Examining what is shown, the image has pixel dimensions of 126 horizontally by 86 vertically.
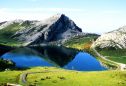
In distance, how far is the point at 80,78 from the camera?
113 meters

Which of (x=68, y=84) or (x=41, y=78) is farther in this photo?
(x=41, y=78)

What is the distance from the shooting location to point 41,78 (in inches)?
4274

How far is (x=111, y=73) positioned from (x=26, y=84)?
40.4m

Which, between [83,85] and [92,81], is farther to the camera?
[92,81]

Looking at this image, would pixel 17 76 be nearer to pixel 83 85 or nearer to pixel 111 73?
pixel 83 85

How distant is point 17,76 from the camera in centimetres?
11438

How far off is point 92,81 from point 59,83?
44.4 ft

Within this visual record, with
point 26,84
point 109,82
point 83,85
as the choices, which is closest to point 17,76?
point 26,84

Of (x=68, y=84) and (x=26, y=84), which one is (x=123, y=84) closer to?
(x=68, y=84)

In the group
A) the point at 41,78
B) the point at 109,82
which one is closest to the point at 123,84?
the point at 109,82

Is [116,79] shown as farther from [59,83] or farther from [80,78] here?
[59,83]

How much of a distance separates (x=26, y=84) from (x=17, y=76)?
19388mm

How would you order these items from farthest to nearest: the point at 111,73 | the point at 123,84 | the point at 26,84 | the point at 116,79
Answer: the point at 111,73, the point at 116,79, the point at 123,84, the point at 26,84

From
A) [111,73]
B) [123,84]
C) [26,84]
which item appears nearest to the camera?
[26,84]
